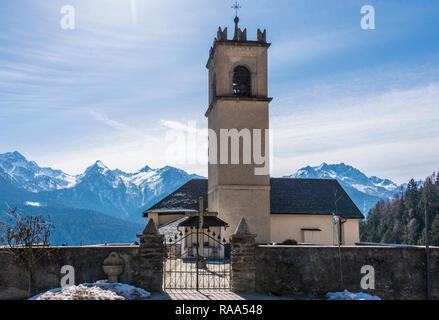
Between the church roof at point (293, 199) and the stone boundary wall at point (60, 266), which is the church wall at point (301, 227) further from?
the stone boundary wall at point (60, 266)

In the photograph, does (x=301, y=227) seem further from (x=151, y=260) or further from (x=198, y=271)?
(x=151, y=260)

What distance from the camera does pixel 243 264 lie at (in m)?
16.2

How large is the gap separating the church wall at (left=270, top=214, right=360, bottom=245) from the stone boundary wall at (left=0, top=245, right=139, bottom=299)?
72.9ft

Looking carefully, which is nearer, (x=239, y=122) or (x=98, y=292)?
(x=98, y=292)

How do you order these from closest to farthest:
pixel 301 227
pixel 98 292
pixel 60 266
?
1. pixel 98 292
2. pixel 60 266
3. pixel 301 227

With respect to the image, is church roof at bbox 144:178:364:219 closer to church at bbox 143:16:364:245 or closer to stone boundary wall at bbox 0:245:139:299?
church at bbox 143:16:364:245

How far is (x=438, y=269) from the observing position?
16172 mm

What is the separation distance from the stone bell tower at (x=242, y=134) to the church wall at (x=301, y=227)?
15.0 ft

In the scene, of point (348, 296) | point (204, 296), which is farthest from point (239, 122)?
point (348, 296)

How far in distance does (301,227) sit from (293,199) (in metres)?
2.68
